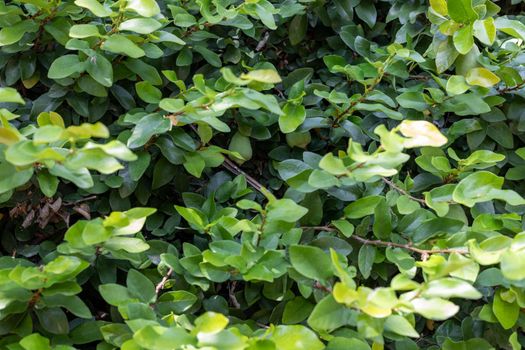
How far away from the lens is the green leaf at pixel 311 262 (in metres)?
1.12

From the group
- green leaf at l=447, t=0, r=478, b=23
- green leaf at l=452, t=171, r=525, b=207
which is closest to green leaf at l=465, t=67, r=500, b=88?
green leaf at l=447, t=0, r=478, b=23

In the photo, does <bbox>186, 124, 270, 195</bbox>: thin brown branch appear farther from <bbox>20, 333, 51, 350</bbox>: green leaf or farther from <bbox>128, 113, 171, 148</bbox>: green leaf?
<bbox>20, 333, 51, 350</bbox>: green leaf

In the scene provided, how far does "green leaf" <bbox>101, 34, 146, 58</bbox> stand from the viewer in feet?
4.32

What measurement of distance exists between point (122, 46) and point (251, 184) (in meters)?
0.44

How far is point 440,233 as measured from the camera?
52.4 inches

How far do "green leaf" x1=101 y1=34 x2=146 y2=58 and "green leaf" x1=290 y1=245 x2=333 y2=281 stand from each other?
20.7 inches

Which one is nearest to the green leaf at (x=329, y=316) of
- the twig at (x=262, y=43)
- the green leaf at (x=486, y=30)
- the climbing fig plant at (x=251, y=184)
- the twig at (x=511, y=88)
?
the climbing fig plant at (x=251, y=184)

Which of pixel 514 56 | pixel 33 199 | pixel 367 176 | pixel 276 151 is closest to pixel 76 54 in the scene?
pixel 33 199

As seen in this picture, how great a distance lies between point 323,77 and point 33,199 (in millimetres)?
839

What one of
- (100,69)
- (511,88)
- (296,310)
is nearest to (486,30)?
(511,88)

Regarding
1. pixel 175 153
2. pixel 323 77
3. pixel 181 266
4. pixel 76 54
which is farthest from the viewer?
pixel 323 77

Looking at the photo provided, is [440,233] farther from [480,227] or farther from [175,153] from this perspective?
[175,153]

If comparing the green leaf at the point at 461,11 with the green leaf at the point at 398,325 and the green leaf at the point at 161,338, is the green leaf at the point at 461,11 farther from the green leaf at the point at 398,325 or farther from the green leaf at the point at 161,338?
the green leaf at the point at 161,338

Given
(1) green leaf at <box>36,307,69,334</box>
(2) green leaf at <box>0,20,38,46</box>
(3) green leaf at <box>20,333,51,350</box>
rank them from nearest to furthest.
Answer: (3) green leaf at <box>20,333,51,350</box> < (1) green leaf at <box>36,307,69,334</box> < (2) green leaf at <box>0,20,38,46</box>
